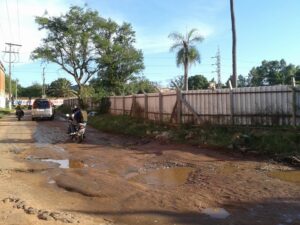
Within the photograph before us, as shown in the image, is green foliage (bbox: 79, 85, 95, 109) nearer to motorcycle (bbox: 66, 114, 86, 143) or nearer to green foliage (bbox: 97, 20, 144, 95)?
green foliage (bbox: 97, 20, 144, 95)

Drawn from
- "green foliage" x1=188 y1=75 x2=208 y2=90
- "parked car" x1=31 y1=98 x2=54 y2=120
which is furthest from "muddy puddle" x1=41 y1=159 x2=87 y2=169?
"green foliage" x1=188 y1=75 x2=208 y2=90

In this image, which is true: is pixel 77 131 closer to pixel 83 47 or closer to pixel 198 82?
pixel 83 47

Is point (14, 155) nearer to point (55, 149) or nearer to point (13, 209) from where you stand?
point (55, 149)

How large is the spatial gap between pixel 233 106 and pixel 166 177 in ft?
24.0

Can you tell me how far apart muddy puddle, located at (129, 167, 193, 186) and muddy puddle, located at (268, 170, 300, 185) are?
2.13 m

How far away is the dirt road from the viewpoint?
7125 millimetres

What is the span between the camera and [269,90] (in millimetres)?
15961

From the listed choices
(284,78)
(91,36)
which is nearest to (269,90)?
(91,36)

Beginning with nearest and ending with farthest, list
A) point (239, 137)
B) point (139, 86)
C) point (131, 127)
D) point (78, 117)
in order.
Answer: point (239, 137)
point (78, 117)
point (131, 127)
point (139, 86)

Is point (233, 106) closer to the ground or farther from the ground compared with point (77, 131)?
farther from the ground

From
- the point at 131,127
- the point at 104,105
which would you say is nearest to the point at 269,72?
the point at 104,105

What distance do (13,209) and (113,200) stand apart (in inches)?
72.3

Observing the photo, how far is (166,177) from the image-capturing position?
10.8 meters

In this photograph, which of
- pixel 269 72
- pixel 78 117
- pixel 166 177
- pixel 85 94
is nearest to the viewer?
pixel 166 177
